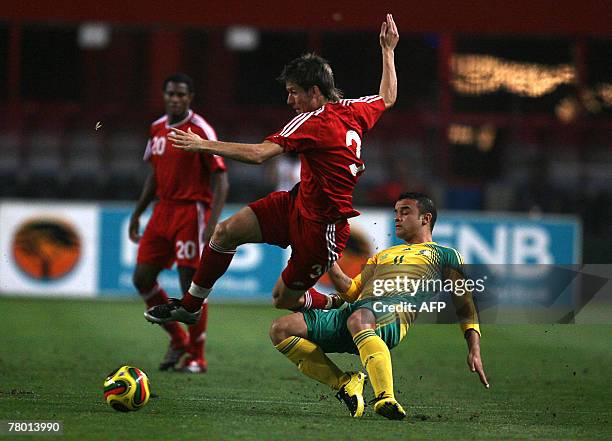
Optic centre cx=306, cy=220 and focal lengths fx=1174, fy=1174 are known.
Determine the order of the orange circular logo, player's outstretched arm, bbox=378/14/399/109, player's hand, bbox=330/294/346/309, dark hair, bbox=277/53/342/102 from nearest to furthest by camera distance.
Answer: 1. dark hair, bbox=277/53/342/102
2. player's hand, bbox=330/294/346/309
3. player's outstretched arm, bbox=378/14/399/109
4. the orange circular logo

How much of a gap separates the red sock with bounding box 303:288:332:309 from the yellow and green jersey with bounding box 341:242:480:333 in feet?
1.10

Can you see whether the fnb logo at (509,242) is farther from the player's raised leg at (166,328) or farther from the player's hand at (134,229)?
the player's raised leg at (166,328)

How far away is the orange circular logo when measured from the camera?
14555 mm

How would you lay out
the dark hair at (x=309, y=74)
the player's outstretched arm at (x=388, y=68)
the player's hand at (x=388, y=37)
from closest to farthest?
1. the dark hair at (x=309, y=74)
2. the player's outstretched arm at (x=388, y=68)
3. the player's hand at (x=388, y=37)

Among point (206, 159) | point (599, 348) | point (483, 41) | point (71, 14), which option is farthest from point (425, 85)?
point (206, 159)

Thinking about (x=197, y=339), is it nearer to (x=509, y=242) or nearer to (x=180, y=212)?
(x=180, y=212)

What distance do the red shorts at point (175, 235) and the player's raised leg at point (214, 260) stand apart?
1731 millimetres

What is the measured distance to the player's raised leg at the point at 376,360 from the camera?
20.5 ft

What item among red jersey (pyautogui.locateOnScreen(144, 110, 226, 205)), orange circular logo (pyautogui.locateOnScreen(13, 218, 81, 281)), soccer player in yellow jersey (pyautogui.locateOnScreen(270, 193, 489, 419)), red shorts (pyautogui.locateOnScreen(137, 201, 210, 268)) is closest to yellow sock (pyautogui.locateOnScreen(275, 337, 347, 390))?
soccer player in yellow jersey (pyautogui.locateOnScreen(270, 193, 489, 419))

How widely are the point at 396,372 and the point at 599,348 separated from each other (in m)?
3.02

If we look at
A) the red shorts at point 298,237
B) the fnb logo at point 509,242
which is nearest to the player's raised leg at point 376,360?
the red shorts at point 298,237

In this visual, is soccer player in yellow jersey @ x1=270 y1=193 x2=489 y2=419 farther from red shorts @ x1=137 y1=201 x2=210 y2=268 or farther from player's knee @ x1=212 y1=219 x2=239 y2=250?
red shorts @ x1=137 y1=201 x2=210 y2=268

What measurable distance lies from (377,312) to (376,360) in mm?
388

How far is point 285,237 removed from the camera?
6.83 metres
